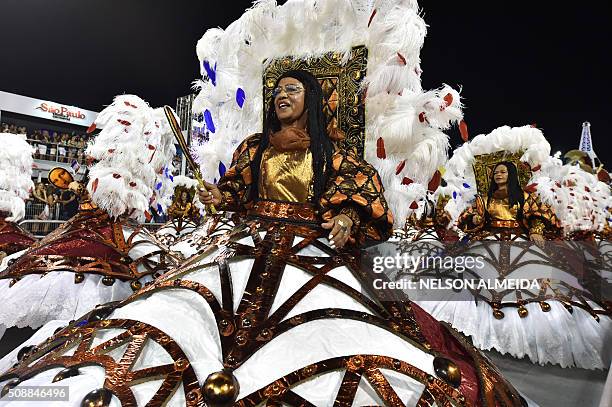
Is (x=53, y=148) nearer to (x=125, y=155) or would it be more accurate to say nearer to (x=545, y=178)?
(x=125, y=155)

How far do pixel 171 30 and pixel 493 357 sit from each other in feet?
13.6

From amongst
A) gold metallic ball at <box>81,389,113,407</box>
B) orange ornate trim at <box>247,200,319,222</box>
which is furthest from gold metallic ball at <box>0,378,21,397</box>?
orange ornate trim at <box>247,200,319,222</box>

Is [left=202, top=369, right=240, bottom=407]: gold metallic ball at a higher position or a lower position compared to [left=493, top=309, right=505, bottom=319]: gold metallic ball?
higher

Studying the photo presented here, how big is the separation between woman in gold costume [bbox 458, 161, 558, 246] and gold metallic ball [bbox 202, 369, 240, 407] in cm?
342

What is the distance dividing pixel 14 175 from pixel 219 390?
157 inches

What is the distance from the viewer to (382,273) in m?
1.56

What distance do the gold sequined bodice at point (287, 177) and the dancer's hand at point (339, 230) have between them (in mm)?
247

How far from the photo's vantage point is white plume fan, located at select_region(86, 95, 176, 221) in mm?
3102

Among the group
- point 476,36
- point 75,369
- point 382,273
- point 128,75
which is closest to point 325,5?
point 382,273

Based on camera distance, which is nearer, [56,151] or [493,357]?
[493,357]

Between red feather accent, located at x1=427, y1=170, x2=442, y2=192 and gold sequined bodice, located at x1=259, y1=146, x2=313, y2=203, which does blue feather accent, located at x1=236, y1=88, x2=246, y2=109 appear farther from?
red feather accent, located at x1=427, y1=170, x2=442, y2=192

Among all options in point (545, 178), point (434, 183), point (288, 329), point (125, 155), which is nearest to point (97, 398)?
point (288, 329)

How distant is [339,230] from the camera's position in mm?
1476

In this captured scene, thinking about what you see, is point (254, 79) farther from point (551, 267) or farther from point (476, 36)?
point (476, 36)
